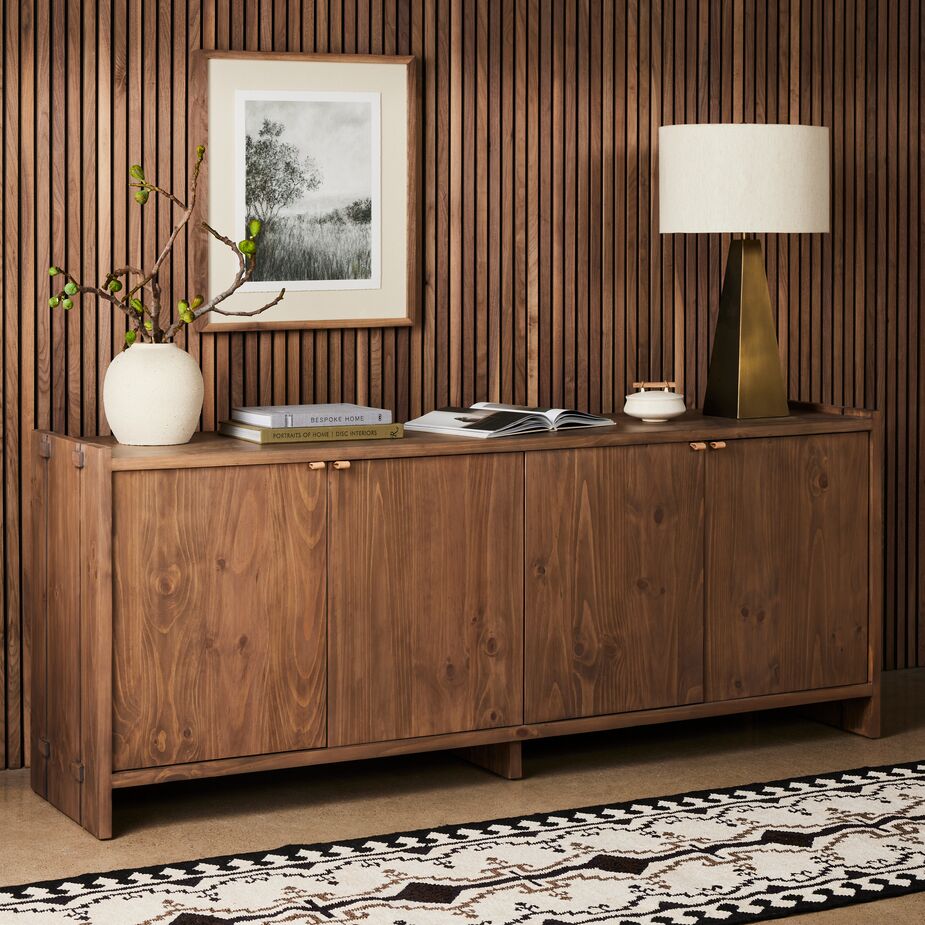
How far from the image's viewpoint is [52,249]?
4.06 metres

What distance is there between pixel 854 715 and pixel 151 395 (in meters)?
2.15

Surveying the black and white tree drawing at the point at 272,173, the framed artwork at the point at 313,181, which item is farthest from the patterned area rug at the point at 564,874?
the black and white tree drawing at the point at 272,173

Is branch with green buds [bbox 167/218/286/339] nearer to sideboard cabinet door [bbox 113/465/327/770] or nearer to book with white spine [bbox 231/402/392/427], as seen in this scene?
book with white spine [bbox 231/402/392/427]

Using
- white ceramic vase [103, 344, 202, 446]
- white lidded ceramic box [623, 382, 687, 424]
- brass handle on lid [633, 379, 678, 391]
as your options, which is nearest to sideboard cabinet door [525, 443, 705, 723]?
white lidded ceramic box [623, 382, 687, 424]

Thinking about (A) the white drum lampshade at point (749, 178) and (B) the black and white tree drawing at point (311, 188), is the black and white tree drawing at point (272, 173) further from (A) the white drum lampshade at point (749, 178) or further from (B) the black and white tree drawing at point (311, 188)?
(A) the white drum lampshade at point (749, 178)

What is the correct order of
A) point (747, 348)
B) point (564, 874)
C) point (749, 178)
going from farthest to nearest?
point (747, 348), point (749, 178), point (564, 874)

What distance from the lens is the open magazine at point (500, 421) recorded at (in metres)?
4.03

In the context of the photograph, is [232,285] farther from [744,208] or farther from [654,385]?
[744,208]

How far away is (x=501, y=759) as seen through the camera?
13.6 ft

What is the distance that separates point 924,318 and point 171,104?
2486mm

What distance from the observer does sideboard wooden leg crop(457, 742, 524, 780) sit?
411 centimetres

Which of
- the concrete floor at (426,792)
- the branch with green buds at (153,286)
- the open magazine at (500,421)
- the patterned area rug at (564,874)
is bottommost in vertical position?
the patterned area rug at (564,874)

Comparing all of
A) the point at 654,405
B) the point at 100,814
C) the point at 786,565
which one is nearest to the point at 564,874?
the point at 100,814

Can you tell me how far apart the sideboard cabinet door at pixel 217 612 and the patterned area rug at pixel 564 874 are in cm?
32
